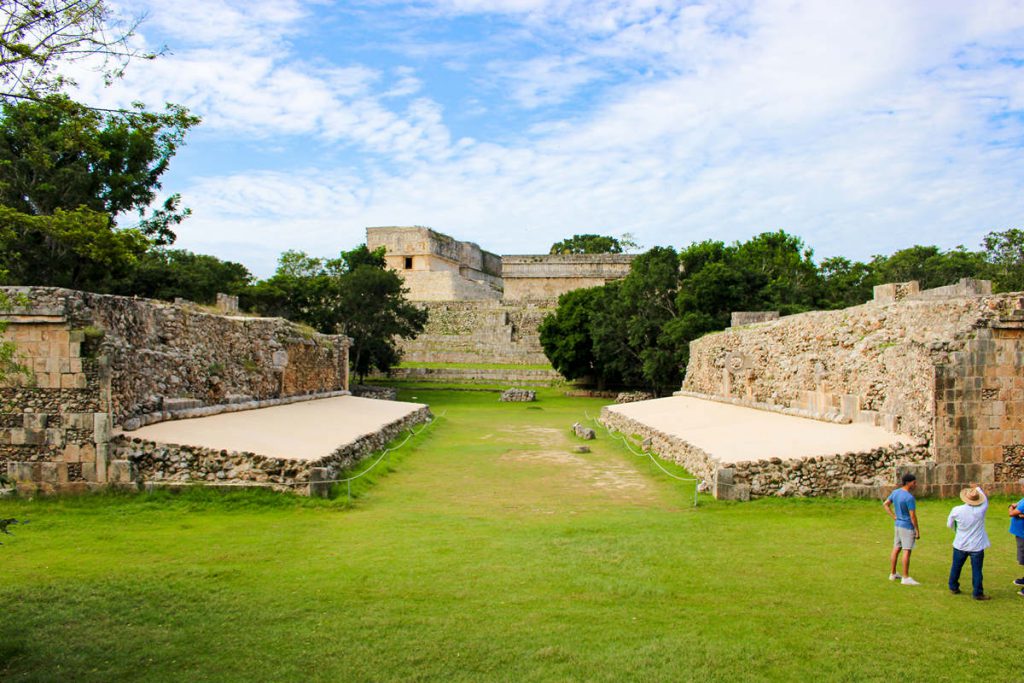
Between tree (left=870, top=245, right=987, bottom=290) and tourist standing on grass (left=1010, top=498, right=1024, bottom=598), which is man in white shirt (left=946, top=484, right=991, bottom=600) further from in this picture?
tree (left=870, top=245, right=987, bottom=290)

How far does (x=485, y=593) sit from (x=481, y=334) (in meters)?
41.9

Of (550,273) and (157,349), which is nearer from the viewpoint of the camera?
(157,349)

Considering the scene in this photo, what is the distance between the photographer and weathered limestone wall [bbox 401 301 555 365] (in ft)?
147

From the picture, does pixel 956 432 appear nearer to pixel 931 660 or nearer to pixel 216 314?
pixel 931 660

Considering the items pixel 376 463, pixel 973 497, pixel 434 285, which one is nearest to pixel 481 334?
pixel 434 285

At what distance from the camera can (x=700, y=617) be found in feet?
17.7

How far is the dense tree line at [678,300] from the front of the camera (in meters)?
26.7

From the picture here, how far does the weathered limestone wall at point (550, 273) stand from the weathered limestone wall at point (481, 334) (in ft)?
9.14

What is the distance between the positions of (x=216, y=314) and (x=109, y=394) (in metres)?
5.85

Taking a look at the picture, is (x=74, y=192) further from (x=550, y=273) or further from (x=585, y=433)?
(x=550, y=273)

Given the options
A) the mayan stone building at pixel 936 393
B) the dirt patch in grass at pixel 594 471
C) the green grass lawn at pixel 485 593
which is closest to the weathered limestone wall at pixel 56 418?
the green grass lawn at pixel 485 593

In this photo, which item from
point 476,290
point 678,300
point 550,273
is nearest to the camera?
point 678,300

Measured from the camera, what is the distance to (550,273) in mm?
53656

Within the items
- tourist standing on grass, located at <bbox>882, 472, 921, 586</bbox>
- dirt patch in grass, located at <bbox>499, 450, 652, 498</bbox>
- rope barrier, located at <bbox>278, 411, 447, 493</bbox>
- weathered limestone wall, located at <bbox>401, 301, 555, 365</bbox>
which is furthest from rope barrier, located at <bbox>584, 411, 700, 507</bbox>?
weathered limestone wall, located at <bbox>401, 301, 555, 365</bbox>
